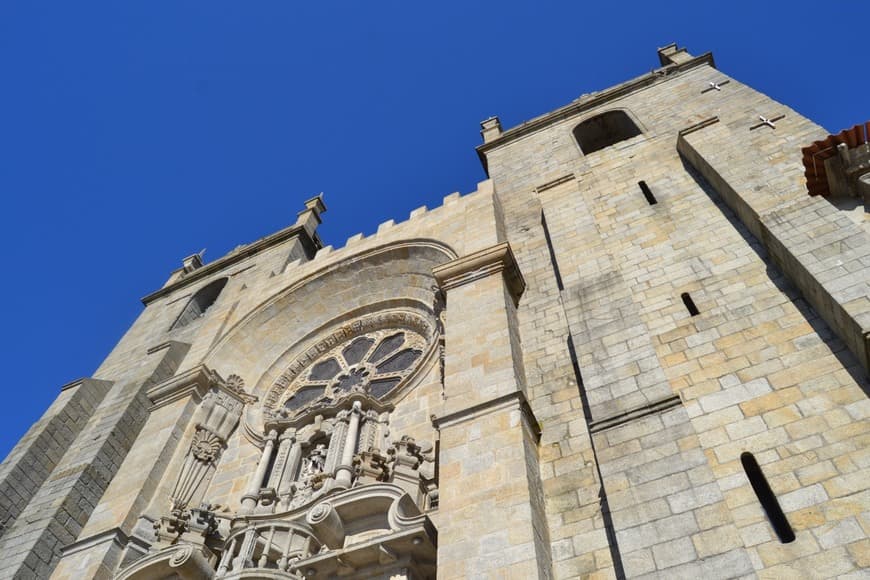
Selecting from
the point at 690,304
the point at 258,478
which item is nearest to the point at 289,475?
the point at 258,478

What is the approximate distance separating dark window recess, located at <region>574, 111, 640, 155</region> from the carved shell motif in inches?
406

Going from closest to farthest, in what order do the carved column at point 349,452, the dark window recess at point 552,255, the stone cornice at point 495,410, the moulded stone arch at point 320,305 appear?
1. the stone cornice at point 495,410
2. the carved column at point 349,452
3. the dark window recess at point 552,255
4. the moulded stone arch at point 320,305

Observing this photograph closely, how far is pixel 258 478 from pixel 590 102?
1204 cm

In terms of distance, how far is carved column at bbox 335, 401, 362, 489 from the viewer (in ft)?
31.9

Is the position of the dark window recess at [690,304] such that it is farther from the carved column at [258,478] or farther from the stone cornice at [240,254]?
the stone cornice at [240,254]

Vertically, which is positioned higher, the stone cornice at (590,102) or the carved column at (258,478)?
the stone cornice at (590,102)

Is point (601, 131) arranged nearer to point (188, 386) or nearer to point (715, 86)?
point (715, 86)

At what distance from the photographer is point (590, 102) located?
17.7 meters

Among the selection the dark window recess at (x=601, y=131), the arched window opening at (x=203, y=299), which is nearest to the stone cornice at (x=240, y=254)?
the arched window opening at (x=203, y=299)

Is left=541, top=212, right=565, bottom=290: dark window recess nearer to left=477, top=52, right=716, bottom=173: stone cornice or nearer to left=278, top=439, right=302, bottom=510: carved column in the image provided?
left=278, top=439, right=302, bottom=510: carved column

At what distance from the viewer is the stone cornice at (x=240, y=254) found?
2180 cm

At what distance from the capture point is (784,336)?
747 centimetres

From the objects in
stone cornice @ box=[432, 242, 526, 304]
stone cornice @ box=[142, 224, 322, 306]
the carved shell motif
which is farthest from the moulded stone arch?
stone cornice @ box=[142, 224, 322, 306]

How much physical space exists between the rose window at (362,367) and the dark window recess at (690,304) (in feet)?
16.2
